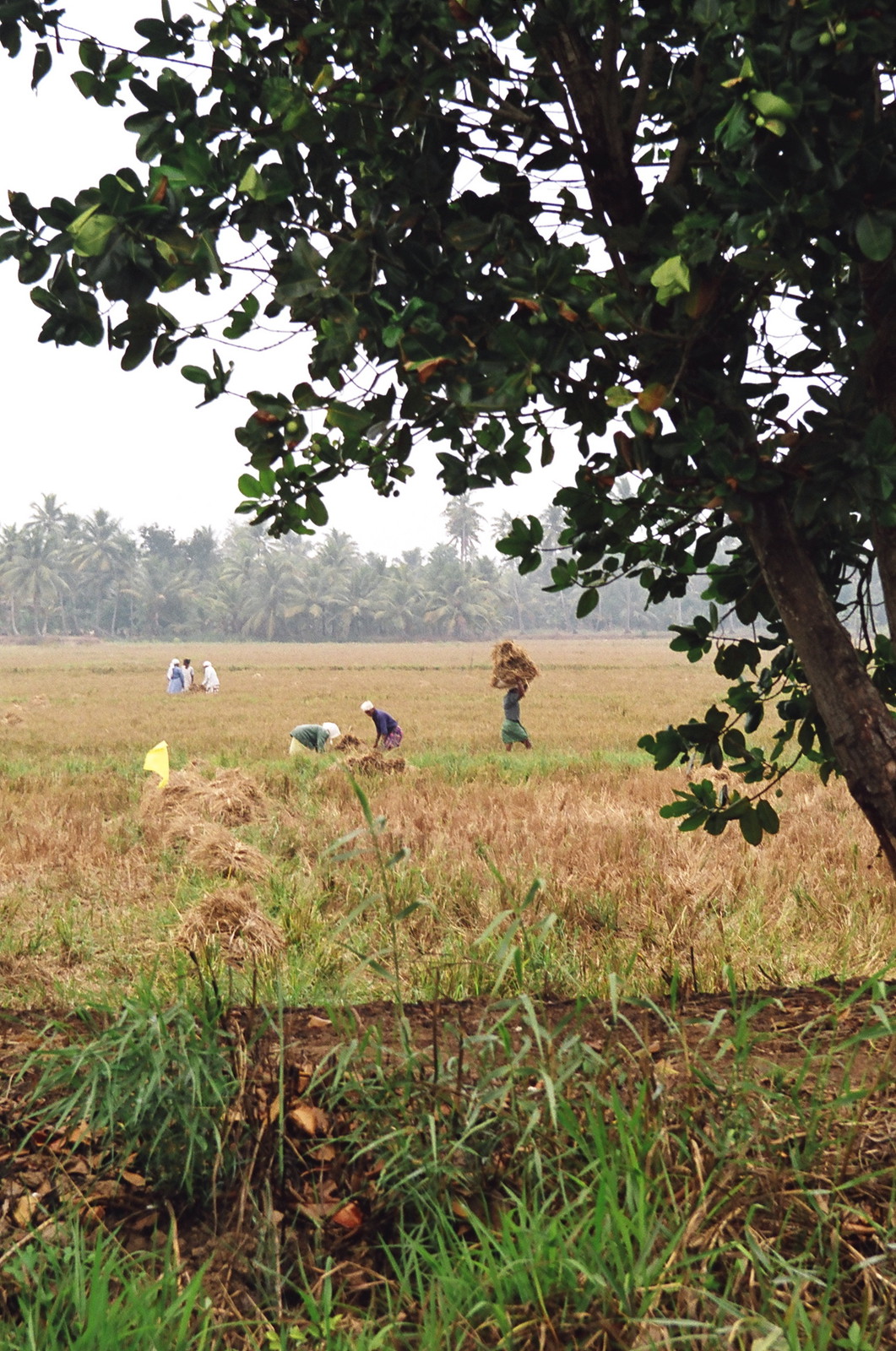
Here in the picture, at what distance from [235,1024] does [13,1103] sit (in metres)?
0.65

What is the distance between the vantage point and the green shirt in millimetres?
14789

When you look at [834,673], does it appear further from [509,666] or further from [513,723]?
[509,666]

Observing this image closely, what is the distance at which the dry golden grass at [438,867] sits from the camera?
4.87 metres

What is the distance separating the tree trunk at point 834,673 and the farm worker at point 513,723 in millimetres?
12388

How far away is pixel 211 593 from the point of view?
112750 mm

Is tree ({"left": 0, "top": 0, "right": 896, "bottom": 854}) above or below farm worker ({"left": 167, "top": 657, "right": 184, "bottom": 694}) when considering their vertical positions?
above

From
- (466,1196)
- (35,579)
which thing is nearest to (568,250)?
(466,1196)

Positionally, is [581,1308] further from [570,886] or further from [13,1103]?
[570,886]

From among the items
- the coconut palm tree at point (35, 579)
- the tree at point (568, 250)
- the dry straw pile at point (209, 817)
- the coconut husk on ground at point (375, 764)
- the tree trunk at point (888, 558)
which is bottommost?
the dry straw pile at point (209, 817)

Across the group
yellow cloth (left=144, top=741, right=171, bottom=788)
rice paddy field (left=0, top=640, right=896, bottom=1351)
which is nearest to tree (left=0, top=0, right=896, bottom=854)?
rice paddy field (left=0, top=640, right=896, bottom=1351)

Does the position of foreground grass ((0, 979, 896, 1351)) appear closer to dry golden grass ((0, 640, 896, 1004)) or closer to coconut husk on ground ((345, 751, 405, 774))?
dry golden grass ((0, 640, 896, 1004))

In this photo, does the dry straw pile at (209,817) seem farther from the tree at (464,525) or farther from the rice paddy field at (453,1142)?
the tree at (464,525)

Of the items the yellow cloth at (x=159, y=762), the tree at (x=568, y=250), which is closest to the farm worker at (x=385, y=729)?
the yellow cloth at (x=159, y=762)

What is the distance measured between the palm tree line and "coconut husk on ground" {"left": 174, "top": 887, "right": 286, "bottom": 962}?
318 feet
